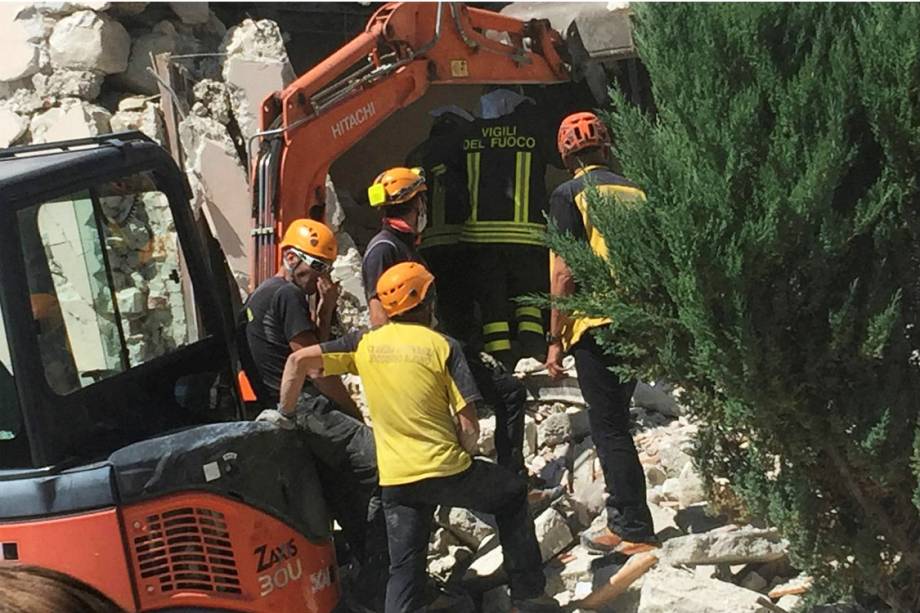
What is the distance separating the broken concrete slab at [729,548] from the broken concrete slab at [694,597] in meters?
0.22

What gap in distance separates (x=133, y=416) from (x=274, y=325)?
910mm

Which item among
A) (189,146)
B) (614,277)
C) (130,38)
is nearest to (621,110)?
(614,277)

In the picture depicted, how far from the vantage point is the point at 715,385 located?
3.42 m

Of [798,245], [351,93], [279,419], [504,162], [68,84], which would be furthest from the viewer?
[68,84]

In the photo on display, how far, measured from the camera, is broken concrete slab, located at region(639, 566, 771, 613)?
13.4ft

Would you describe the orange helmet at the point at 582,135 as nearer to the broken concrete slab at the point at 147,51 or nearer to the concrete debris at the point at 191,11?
the broken concrete slab at the point at 147,51

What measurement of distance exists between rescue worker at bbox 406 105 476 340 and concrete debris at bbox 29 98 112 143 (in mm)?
2227

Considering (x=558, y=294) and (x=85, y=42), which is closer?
(x=558, y=294)

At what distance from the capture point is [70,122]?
718 centimetres

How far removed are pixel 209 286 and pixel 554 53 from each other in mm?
3327

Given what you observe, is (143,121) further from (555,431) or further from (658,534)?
(658,534)

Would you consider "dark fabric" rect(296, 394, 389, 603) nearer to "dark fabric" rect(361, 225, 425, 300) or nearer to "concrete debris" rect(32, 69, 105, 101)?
"dark fabric" rect(361, 225, 425, 300)

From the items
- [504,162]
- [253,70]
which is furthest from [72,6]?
[504,162]

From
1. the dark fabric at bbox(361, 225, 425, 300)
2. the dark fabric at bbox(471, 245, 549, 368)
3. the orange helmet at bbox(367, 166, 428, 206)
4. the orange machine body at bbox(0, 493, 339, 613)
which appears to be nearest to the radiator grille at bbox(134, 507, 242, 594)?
the orange machine body at bbox(0, 493, 339, 613)
